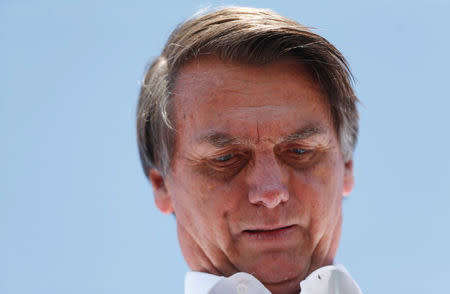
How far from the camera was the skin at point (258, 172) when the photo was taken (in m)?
2.69

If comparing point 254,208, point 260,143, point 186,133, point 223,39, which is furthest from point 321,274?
point 223,39

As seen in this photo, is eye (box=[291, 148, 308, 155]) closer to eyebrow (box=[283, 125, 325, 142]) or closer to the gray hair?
eyebrow (box=[283, 125, 325, 142])

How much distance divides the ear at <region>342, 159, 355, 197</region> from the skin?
280mm

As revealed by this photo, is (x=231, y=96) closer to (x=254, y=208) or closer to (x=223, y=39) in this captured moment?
(x=223, y=39)

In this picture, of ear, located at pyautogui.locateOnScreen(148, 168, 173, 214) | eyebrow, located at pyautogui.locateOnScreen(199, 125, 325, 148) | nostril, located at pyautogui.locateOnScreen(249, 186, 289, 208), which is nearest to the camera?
nostril, located at pyautogui.locateOnScreen(249, 186, 289, 208)

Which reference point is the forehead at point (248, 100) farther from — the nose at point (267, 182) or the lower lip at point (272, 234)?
the lower lip at point (272, 234)

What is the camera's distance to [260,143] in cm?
271

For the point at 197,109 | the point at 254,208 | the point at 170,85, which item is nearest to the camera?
the point at 254,208

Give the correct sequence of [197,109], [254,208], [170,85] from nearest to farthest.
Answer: [254,208]
[197,109]
[170,85]

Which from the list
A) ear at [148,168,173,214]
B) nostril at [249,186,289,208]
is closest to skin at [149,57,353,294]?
nostril at [249,186,289,208]

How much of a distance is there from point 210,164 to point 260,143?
25 centimetres

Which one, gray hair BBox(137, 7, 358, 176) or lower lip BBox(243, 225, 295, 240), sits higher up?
gray hair BBox(137, 7, 358, 176)

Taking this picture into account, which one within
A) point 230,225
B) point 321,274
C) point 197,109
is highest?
point 197,109

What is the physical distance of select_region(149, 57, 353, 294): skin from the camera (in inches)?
106
